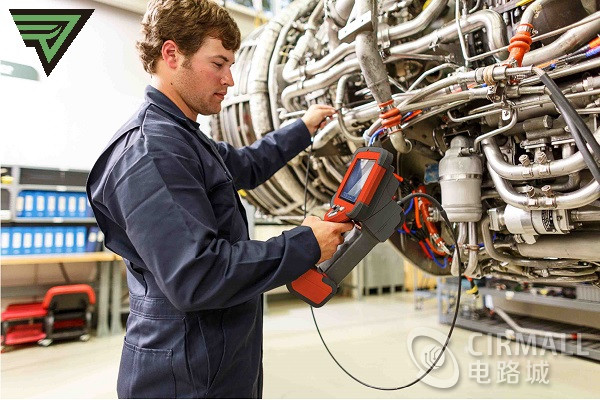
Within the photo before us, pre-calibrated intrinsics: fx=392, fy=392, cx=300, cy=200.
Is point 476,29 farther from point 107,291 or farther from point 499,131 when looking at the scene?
point 107,291

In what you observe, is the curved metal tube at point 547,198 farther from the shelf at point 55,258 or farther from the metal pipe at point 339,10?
the shelf at point 55,258

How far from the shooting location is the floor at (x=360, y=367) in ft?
6.51

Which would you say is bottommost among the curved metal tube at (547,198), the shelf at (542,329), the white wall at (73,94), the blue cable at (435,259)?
the shelf at (542,329)

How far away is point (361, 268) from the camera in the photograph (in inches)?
188

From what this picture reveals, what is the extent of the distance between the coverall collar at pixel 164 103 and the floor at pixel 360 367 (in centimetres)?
155

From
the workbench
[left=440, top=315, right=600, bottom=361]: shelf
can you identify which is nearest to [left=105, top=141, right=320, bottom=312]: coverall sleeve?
[left=440, top=315, right=600, bottom=361]: shelf

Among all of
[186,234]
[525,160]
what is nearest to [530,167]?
[525,160]

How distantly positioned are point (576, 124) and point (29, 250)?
11.7ft

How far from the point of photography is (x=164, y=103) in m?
0.91

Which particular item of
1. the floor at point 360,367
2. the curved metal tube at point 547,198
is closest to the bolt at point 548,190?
the curved metal tube at point 547,198

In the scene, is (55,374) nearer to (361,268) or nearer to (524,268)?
(524,268)

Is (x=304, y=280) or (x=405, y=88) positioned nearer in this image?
(x=304, y=280)

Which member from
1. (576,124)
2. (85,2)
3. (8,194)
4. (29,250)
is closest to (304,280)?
(576,124)

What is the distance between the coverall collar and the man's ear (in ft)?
0.24
